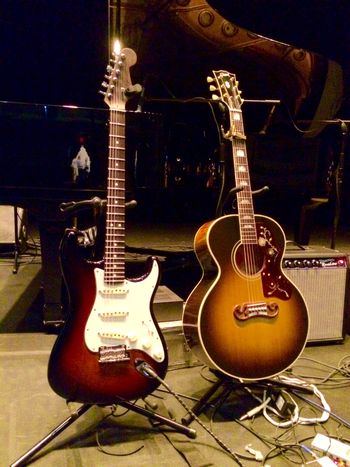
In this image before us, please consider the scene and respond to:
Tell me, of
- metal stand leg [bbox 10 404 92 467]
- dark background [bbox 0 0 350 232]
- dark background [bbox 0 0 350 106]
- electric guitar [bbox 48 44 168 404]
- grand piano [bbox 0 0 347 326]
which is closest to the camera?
metal stand leg [bbox 10 404 92 467]

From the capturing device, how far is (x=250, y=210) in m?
2.00

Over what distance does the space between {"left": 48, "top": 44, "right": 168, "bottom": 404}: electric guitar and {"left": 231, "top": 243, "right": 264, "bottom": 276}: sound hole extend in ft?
1.13

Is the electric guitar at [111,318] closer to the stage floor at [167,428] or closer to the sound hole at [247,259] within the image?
the stage floor at [167,428]

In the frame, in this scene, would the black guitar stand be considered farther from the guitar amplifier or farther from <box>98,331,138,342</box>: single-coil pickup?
the guitar amplifier

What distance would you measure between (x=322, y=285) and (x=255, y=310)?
86 centimetres

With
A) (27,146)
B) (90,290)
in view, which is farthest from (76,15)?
(90,290)

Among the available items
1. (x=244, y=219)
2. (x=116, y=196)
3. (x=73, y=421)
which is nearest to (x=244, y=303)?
(x=244, y=219)

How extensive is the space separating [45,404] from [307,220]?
2.06 m

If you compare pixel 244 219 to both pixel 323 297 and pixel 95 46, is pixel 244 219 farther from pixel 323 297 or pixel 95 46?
pixel 95 46

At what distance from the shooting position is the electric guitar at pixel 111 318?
1.65 metres

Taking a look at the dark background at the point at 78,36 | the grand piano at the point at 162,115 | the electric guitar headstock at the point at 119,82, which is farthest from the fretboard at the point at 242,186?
the dark background at the point at 78,36

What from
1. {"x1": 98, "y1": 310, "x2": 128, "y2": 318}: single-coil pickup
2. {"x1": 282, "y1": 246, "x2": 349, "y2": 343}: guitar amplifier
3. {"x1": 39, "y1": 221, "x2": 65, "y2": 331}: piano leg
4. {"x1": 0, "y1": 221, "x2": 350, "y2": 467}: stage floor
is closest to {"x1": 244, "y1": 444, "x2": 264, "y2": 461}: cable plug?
{"x1": 0, "y1": 221, "x2": 350, "y2": 467}: stage floor

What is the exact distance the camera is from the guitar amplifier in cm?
258

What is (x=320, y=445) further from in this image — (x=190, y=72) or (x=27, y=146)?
(x=190, y=72)
